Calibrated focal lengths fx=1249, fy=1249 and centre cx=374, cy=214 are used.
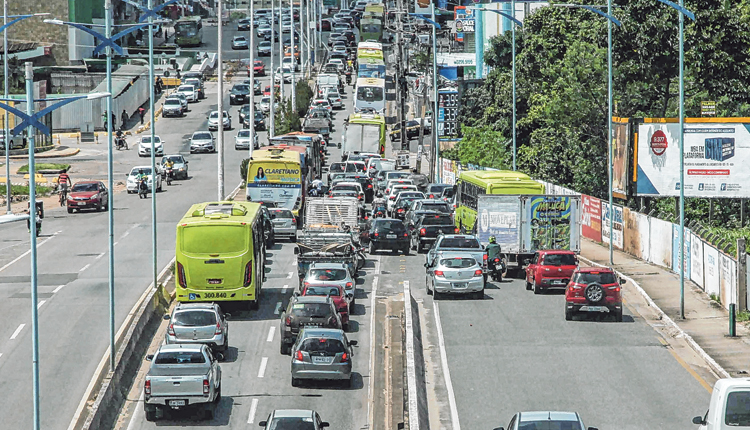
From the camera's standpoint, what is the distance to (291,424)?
22781 mm

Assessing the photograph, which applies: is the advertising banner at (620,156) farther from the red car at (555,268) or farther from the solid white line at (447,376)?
the solid white line at (447,376)

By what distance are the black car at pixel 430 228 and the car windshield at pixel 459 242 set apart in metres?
7.07

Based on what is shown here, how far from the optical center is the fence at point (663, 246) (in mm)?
39094

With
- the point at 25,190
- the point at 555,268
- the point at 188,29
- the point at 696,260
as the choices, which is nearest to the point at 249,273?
the point at 555,268

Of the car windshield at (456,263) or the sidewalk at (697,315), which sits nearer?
the sidewalk at (697,315)

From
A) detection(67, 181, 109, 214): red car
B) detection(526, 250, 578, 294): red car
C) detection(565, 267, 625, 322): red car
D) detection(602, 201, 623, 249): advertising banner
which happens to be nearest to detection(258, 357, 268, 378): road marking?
detection(565, 267, 625, 322): red car

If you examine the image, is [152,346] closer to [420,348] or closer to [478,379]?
[420,348]

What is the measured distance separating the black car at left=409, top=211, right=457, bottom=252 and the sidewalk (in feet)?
19.2

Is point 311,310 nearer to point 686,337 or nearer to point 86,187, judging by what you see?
point 686,337

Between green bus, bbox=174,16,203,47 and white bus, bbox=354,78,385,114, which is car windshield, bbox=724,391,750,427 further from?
green bus, bbox=174,16,203,47

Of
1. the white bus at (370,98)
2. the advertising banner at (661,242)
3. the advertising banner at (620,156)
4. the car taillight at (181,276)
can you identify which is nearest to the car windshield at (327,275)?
the car taillight at (181,276)

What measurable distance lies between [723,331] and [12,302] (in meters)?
22.4

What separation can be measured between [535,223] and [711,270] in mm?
7263

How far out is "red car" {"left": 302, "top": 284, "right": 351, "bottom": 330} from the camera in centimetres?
3712
